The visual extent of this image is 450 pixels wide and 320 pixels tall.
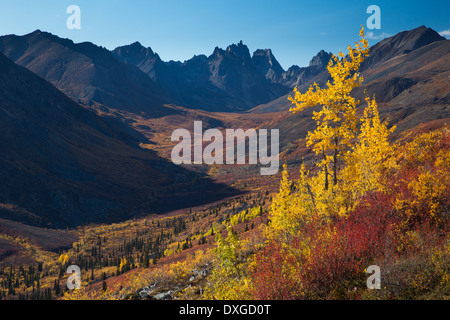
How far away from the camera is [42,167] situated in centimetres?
8044

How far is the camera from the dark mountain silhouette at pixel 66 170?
228 ft

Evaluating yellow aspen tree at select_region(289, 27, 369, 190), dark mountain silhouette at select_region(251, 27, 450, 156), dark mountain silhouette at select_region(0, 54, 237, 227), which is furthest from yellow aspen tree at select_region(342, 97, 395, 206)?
dark mountain silhouette at select_region(0, 54, 237, 227)

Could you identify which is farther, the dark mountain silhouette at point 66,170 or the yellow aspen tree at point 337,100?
the dark mountain silhouette at point 66,170

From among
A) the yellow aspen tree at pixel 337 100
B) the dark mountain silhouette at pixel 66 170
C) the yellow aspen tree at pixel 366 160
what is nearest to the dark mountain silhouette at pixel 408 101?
the dark mountain silhouette at pixel 66 170

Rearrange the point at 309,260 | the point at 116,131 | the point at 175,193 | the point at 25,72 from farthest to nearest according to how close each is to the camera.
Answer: the point at 116,131
the point at 25,72
the point at 175,193
the point at 309,260

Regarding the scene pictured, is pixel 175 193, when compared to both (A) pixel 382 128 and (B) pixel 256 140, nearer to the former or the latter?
(B) pixel 256 140

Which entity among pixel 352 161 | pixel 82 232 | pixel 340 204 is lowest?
pixel 82 232

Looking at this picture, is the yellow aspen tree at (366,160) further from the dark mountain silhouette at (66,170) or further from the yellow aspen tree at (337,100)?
the dark mountain silhouette at (66,170)

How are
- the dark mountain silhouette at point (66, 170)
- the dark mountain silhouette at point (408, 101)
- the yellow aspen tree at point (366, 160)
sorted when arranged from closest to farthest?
the yellow aspen tree at point (366, 160) < the dark mountain silhouette at point (66, 170) < the dark mountain silhouette at point (408, 101)

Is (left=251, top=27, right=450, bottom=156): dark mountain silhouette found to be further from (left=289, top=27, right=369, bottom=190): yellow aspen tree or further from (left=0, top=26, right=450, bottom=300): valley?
(left=289, top=27, right=369, bottom=190): yellow aspen tree

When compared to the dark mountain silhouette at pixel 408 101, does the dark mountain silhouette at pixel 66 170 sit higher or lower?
lower

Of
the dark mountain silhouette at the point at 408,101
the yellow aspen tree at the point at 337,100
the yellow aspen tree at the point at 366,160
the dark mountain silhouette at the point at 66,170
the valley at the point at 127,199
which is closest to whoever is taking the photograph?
the yellow aspen tree at the point at 337,100
